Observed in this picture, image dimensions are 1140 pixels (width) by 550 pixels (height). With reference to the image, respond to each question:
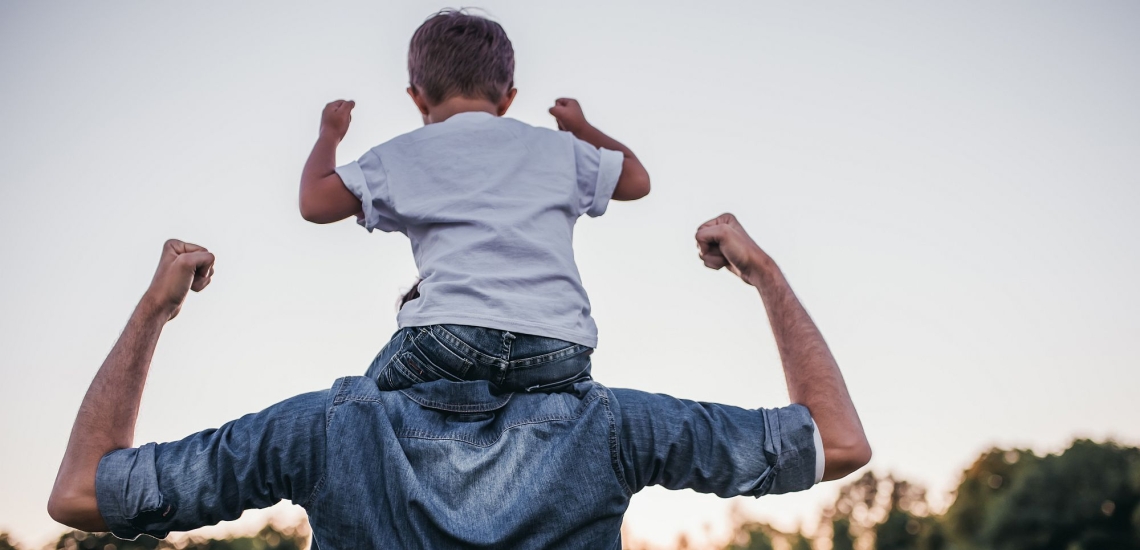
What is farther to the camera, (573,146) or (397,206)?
(573,146)

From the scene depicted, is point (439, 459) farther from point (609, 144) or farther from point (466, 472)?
point (609, 144)

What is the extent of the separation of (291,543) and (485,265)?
202 ft

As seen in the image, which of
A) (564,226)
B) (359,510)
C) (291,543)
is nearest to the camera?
(359,510)

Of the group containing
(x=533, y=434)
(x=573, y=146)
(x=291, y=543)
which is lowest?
(x=291, y=543)

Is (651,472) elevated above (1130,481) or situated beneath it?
elevated above

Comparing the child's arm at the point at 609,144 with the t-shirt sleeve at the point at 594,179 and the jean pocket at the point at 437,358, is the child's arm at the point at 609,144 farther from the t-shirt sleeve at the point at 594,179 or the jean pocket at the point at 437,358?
the jean pocket at the point at 437,358

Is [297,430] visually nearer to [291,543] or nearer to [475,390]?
[475,390]

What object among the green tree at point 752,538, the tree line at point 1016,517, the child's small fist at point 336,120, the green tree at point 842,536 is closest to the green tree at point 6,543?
the tree line at point 1016,517

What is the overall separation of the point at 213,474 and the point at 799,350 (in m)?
1.73

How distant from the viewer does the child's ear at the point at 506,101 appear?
359 cm

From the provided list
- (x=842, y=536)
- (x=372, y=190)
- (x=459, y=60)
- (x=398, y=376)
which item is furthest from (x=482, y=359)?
(x=842, y=536)

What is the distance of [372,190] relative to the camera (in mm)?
3148

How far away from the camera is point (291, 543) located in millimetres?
60156

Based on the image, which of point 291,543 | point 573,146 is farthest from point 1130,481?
point 573,146
